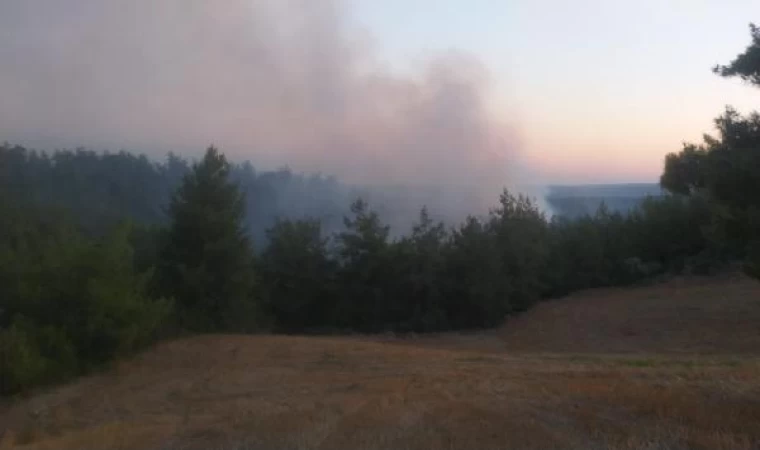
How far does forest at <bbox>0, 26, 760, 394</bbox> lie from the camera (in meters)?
24.8

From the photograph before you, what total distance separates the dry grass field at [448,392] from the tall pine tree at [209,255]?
385 centimetres

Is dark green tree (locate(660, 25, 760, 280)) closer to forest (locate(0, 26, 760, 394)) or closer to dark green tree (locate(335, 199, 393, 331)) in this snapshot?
forest (locate(0, 26, 760, 394))

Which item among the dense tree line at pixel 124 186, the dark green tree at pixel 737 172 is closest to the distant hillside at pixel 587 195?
the dense tree line at pixel 124 186

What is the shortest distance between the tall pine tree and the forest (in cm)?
4

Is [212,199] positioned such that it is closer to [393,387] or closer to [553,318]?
[553,318]

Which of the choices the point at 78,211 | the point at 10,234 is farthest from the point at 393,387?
the point at 78,211

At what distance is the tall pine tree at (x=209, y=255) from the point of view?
31375 millimetres

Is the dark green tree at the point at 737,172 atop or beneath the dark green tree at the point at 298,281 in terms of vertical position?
atop

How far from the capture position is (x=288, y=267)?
39062 mm

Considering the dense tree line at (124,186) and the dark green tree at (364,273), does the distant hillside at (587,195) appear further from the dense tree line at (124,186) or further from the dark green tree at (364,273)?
the dark green tree at (364,273)

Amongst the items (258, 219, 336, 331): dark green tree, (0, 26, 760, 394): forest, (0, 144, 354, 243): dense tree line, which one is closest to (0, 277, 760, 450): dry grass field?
(0, 26, 760, 394): forest

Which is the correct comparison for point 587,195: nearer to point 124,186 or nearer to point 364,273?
point 124,186

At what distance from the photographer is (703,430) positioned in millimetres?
12148

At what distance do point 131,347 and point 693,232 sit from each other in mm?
23805
